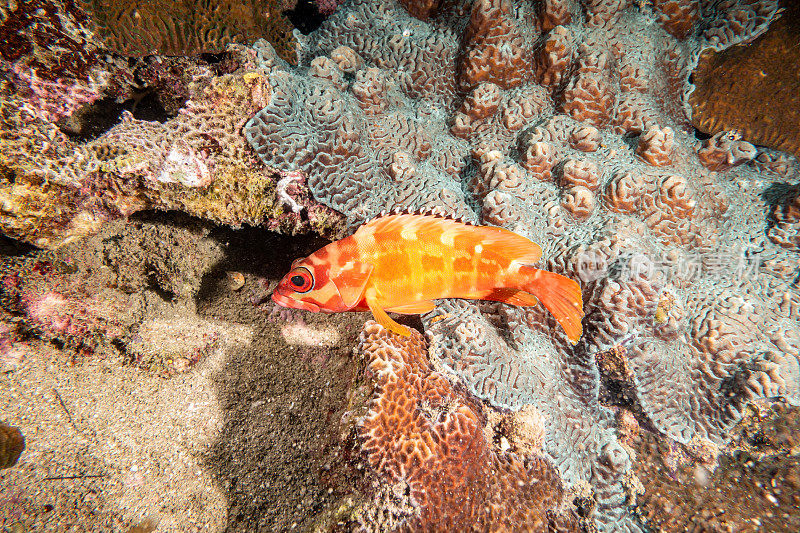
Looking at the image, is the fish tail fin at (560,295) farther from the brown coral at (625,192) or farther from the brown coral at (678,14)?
the brown coral at (678,14)

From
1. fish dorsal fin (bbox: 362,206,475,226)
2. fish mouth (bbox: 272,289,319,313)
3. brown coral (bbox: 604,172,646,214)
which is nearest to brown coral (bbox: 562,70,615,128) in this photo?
brown coral (bbox: 604,172,646,214)

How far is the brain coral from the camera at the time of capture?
2.79 meters

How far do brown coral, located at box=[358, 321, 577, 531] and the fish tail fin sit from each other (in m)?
0.98

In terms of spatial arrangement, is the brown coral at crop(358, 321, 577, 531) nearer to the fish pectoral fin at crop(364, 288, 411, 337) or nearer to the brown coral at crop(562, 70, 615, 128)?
the fish pectoral fin at crop(364, 288, 411, 337)

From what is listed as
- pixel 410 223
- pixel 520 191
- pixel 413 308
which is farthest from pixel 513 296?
pixel 520 191

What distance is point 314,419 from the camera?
2.63m

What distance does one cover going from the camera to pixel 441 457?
240 cm

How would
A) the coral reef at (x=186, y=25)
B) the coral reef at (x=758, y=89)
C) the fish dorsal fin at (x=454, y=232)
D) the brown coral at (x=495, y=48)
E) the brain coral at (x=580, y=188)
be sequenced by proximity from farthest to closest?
1. the brown coral at (x=495, y=48)
2. the coral reef at (x=758, y=89)
3. the coral reef at (x=186, y=25)
4. the brain coral at (x=580, y=188)
5. the fish dorsal fin at (x=454, y=232)

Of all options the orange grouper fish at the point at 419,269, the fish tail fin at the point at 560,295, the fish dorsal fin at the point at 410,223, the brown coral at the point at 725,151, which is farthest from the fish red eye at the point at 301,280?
the brown coral at the point at 725,151

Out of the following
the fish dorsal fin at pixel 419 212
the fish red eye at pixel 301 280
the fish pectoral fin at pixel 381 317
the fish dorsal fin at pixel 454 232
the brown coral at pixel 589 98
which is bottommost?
the fish pectoral fin at pixel 381 317

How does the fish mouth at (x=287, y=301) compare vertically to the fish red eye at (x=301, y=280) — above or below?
below

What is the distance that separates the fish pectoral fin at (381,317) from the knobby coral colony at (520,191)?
33 centimetres

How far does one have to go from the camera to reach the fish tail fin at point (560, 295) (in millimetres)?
2400

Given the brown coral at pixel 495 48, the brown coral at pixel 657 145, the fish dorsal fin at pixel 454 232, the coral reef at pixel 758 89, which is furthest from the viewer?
the brown coral at pixel 495 48
